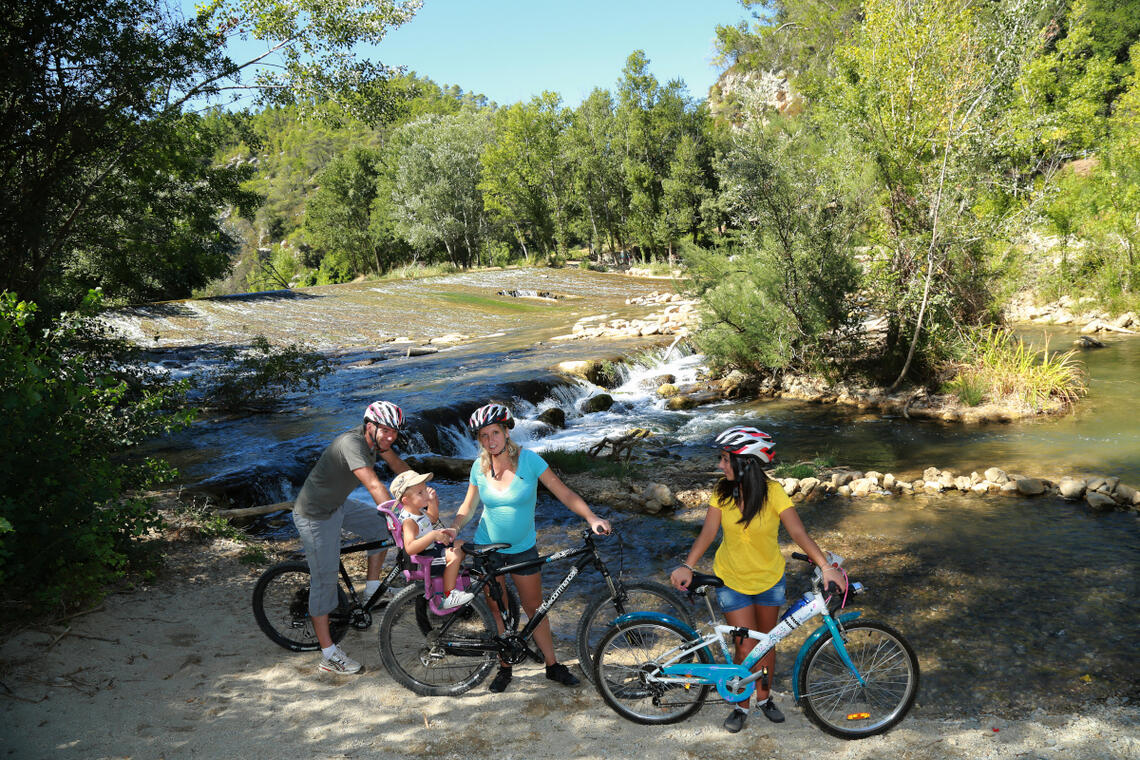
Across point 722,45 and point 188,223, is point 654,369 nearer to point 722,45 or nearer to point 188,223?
point 188,223

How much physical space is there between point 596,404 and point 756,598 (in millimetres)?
12965

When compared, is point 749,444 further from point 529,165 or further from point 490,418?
point 529,165

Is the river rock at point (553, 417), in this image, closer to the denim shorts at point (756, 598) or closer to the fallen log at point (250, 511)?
the fallen log at point (250, 511)

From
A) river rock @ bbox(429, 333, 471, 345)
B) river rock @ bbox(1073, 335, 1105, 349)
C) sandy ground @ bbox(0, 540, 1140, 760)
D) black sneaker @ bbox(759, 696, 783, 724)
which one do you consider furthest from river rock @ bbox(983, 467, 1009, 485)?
river rock @ bbox(429, 333, 471, 345)

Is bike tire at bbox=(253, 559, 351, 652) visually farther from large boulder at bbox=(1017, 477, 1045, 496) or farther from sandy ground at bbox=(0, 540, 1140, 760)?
large boulder at bbox=(1017, 477, 1045, 496)

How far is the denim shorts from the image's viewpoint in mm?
4055

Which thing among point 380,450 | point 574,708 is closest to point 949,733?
point 574,708

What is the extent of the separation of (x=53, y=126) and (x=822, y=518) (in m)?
12.0

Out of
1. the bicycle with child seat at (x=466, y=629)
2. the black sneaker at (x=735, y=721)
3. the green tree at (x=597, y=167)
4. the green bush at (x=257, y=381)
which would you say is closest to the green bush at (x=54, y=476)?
the bicycle with child seat at (x=466, y=629)

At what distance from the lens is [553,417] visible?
→ 51.6 feet

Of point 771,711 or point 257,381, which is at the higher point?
point 257,381

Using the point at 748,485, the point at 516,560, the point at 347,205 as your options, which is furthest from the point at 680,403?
the point at 347,205

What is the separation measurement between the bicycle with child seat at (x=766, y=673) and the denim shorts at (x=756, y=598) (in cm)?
9

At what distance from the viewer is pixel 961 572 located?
7184mm
